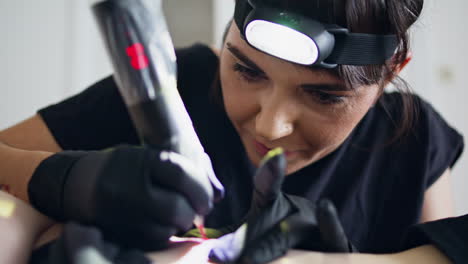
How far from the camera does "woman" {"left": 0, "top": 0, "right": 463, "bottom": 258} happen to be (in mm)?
511

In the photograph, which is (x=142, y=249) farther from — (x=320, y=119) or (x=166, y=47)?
(x=320, y=119)

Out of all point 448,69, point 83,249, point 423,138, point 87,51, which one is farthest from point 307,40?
point 448,69

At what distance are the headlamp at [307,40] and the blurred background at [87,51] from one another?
73cm

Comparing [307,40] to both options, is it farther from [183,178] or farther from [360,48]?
[183,178]

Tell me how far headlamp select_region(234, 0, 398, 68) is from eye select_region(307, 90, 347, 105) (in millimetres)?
74

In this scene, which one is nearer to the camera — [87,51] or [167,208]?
[167,208]

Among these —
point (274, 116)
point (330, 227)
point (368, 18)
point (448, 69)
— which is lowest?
point (448, 69)

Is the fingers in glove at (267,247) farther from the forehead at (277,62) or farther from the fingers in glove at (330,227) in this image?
the forehead at (277,62)

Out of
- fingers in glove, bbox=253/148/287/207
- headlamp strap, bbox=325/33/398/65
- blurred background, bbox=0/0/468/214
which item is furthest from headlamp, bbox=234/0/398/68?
blurred background, bbox=0/0/468/214

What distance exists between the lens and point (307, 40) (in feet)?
2.15

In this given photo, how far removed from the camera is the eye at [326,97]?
0.75 m

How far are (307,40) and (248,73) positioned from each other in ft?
0.52

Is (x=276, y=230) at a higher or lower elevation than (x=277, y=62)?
lower

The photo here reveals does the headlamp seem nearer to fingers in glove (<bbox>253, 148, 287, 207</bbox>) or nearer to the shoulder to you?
fingers in glove (<bbox>253, 148, 287, 207</bbox>)
